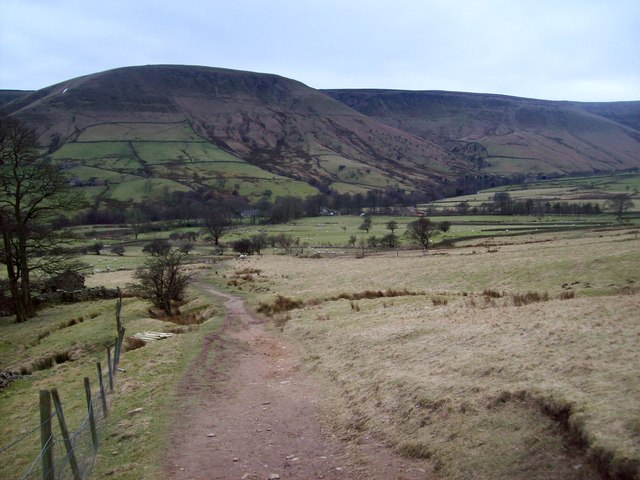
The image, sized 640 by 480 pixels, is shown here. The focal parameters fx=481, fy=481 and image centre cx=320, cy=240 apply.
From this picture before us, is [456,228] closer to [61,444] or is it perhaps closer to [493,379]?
[493,379]

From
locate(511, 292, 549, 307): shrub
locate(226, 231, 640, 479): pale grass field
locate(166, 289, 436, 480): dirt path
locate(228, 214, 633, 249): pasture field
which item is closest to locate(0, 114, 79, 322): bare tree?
locate(226, 231, 640, 479): pale grass field

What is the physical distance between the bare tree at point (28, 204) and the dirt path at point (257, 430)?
67.1 ft

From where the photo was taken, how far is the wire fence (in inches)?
387

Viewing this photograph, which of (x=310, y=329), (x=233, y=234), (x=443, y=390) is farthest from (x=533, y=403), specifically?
(x=233, y=234)

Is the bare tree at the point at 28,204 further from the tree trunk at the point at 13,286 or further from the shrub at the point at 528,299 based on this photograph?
the shrub at the point at 528,299

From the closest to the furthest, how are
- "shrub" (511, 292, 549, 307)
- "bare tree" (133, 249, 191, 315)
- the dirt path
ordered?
the dirt path
"shrub" (511, 292, 549, 307)
"bare tree" (133, 249, 191, 315)

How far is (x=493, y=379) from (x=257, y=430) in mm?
6955

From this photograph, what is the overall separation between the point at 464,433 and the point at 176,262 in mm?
34242

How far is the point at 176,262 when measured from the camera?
41562 mm

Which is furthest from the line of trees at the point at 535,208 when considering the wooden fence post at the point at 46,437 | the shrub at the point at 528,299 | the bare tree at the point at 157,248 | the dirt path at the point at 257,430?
the wooden fence post at the point at 46,437

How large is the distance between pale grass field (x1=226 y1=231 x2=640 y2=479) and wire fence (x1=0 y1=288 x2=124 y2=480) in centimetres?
677

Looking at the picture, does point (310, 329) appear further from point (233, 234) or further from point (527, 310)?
point (233, 234)

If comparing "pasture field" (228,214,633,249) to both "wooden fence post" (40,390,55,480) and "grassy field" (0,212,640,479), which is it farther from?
"wooden fence post" (40,390,55,480)

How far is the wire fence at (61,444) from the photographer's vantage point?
983 centimetres
